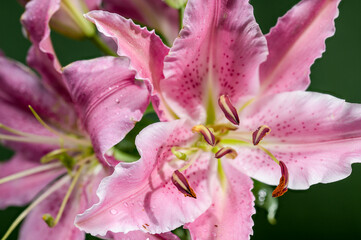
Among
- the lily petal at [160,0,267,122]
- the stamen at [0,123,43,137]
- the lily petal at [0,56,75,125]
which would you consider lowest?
the stamen at [0,123,43,137]

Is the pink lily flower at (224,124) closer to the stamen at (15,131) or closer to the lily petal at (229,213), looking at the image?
the lily petal at (229,213)

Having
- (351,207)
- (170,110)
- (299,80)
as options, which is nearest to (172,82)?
(170,110)

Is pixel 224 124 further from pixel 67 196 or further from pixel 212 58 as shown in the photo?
pixel 67 196

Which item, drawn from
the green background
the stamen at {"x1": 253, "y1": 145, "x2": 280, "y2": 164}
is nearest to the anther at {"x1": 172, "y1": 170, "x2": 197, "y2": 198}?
the stamen at {"x1": 253, "y1": 145, "x2": 280, "y2": 164}

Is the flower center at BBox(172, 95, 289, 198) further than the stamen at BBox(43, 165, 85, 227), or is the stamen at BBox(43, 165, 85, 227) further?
the stamen at BBox(43, 165, 85, 227)

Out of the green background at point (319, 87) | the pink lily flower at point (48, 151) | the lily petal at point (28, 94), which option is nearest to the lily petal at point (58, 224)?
the pink lily flower at point (48, 151)

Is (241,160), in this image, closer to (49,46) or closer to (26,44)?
(49,46)

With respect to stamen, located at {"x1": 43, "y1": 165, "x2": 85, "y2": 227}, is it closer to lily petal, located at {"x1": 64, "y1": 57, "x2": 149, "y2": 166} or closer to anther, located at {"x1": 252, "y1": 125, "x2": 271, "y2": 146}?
lily petal, located at {"x1": 64, "y1": 57, "x2": 149, "y2": 166}

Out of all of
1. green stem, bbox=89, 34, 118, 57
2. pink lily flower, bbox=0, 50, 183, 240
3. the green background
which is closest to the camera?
pink lily flower, bbox=0, 50, 183, 240
